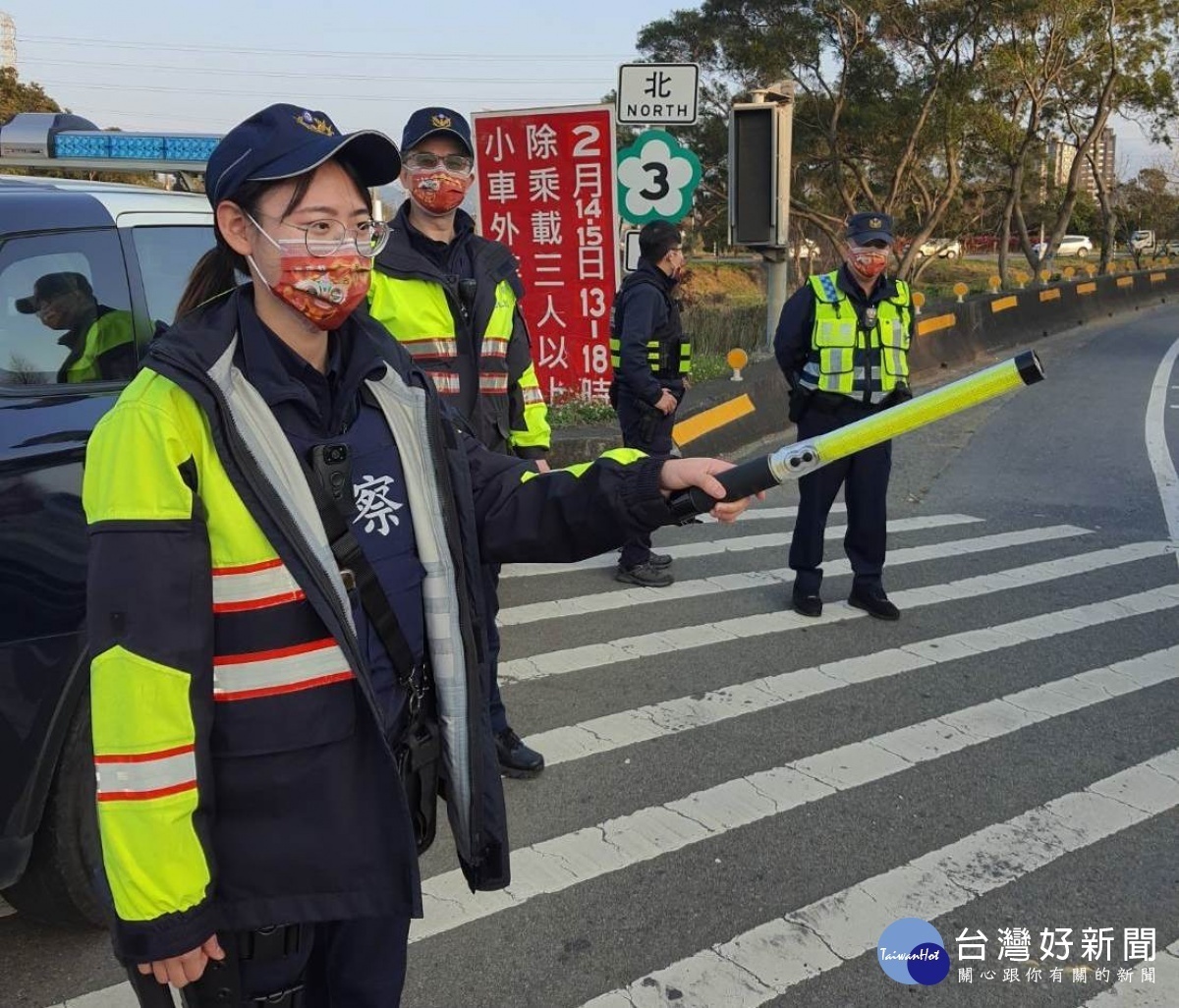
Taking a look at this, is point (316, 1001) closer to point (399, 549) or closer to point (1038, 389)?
point (399, 549)

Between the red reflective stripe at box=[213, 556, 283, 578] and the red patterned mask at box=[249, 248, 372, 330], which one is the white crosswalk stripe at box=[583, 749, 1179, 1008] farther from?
the red patterned mask at box=[249, 248, 372, 330]

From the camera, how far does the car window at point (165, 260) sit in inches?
127

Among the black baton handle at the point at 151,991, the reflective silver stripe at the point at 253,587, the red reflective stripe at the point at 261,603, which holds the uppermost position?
the reflective silver stripe at the point at 253,587

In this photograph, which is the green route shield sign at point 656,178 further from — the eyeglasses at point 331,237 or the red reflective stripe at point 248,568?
the red reflective stripe at point 248,568

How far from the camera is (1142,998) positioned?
2816 mm

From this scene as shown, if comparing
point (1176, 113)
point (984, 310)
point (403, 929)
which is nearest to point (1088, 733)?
point (403, 929)

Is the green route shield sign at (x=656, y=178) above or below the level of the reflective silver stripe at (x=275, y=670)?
above

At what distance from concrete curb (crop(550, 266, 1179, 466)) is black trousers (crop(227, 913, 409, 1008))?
20.1 ft

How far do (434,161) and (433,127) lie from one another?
0.35 ft

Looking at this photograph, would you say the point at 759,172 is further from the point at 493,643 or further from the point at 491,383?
the point at 493,643

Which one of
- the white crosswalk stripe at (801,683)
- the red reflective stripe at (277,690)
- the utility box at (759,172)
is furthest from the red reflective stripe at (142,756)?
the utility box at (759,172)

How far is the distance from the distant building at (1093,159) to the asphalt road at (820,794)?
26.2m

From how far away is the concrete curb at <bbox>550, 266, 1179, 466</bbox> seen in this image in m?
9.01

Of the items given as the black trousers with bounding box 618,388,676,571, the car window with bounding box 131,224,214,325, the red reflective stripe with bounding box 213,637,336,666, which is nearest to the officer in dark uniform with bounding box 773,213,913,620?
the black trousers with bounding box 618,388,676,571
